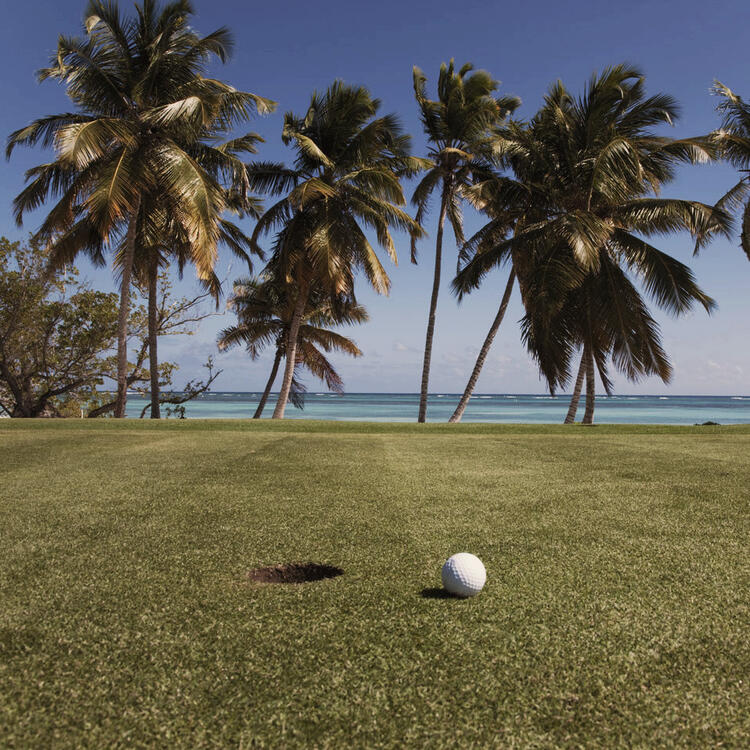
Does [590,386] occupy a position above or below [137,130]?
below

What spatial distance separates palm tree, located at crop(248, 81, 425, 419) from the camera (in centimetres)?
1800

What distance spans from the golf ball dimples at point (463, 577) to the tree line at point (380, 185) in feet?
43.5

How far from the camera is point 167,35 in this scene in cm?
1670

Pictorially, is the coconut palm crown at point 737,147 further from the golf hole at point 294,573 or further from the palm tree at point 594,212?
the golf hole at point 294,573

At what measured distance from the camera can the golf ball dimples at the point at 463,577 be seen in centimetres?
266

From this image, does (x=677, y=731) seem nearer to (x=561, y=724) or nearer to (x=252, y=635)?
(x=561, y=724)

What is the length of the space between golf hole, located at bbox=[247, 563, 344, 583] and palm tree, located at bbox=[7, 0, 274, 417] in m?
13.9

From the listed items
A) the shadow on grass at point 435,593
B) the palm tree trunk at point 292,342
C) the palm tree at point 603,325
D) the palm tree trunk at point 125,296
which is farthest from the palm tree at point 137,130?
the shadow on grass at point 435,593

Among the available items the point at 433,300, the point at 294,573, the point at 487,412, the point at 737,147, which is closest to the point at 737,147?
the point at 737,147

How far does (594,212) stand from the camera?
1684 centimetres

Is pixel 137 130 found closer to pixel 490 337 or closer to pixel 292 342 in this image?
pixel 292 342

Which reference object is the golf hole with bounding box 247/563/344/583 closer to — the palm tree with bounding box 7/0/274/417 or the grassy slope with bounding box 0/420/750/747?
the grassy slope with bounding box 0/420/750/747

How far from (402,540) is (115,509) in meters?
2.33

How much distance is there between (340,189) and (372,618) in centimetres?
1783
